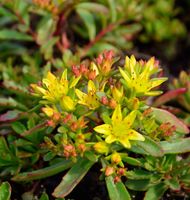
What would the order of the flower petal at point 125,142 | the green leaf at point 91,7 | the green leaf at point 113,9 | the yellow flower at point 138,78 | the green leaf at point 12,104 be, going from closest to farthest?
the flower petal at point 125,142, the yellow flower at point 138,78, the green leaf at point 12,104, the green leaf at point 91,7, the green leaf at point 113,9

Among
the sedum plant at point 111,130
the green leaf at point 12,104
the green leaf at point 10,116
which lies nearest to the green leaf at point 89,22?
the green leaf at point 12,104

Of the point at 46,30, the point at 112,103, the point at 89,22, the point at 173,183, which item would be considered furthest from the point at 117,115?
the point at 89,22

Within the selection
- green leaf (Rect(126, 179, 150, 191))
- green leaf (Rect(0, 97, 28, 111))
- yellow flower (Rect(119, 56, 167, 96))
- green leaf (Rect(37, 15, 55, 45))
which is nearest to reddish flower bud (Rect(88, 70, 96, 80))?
yellow flower (Rect(119, 56, 167, 96))

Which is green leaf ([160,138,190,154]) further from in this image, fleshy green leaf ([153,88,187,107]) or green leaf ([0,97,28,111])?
green leaf ([0,97,28,111])

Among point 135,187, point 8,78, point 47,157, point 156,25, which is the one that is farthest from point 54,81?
point 156,25

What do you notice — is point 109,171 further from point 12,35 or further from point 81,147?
point 12,35

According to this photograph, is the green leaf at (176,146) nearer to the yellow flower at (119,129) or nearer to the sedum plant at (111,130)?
the sedum plant at (111,130)
